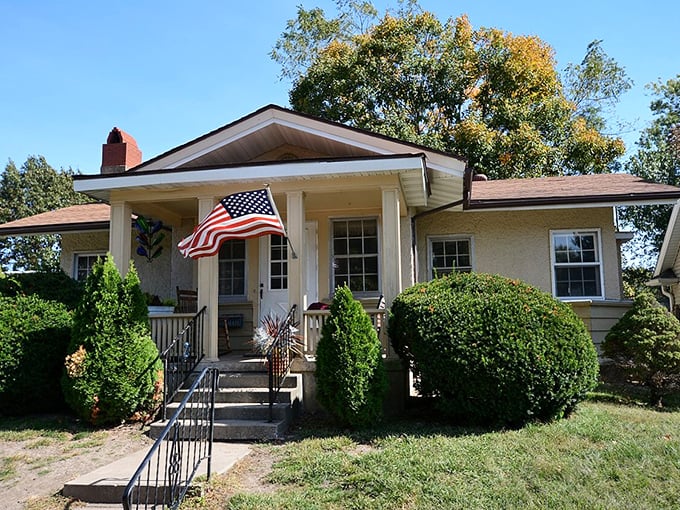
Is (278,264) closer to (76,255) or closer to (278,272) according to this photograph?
(278,272)

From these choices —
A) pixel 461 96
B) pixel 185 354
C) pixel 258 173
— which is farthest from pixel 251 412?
pixel 461 96

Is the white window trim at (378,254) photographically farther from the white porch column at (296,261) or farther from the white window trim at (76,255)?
the white window trim at (76,255)

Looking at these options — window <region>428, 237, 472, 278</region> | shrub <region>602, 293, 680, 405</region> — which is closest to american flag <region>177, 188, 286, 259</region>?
window <region>428, 237, 472, 278</region>

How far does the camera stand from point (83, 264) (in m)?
13.5

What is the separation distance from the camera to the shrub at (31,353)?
7.85 m

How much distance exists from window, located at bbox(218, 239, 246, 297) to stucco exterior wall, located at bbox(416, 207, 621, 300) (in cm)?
395

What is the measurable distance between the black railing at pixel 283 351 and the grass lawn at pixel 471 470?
3.51 ft

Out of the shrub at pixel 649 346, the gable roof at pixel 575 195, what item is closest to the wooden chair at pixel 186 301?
the gable roof at pixel 575 195

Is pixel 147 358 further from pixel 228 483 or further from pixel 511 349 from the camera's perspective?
pixel 511 349

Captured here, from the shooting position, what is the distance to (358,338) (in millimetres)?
7008

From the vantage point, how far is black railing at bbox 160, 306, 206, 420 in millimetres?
8305

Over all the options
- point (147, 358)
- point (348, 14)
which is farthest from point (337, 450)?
point (348, 14)

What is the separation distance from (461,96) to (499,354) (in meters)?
17.4

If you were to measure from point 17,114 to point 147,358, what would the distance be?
919cm
